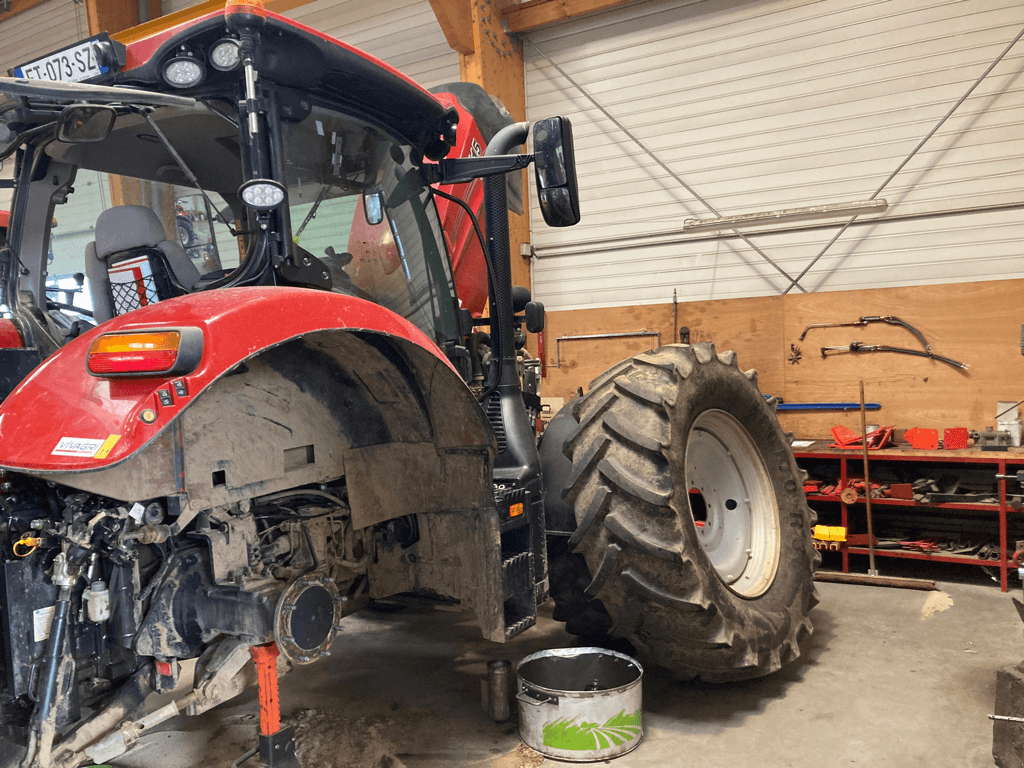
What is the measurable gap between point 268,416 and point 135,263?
0.65 meters

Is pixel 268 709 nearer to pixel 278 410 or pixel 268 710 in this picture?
pixel 268 710

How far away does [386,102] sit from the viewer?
8.57 ft

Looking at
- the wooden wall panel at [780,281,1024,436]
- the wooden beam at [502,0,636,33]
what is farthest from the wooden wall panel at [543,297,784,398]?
the wooden beam at [502,0,636,33]

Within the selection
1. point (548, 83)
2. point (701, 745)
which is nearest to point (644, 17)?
point (548, 83)

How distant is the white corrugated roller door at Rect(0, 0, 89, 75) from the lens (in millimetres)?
9516

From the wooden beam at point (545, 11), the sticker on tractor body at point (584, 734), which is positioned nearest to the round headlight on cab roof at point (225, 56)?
the sticker on tractor body at point (584, 734)

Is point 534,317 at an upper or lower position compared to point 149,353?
upper

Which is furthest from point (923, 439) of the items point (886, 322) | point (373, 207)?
point (373, 207)

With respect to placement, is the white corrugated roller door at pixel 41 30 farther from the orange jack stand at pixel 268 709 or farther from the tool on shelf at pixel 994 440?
the tool on shelf at pixel 994 440

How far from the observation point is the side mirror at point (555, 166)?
99.6 inches

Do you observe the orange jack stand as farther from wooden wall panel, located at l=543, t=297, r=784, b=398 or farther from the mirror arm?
wooden wall panel, located at l=543, t=297, r=784, b=398

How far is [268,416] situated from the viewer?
225 centimetres

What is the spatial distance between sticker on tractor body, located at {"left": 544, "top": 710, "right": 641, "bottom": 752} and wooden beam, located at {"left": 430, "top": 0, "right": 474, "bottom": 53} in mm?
5773

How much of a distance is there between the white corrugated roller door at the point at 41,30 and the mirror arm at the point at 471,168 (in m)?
8.52
